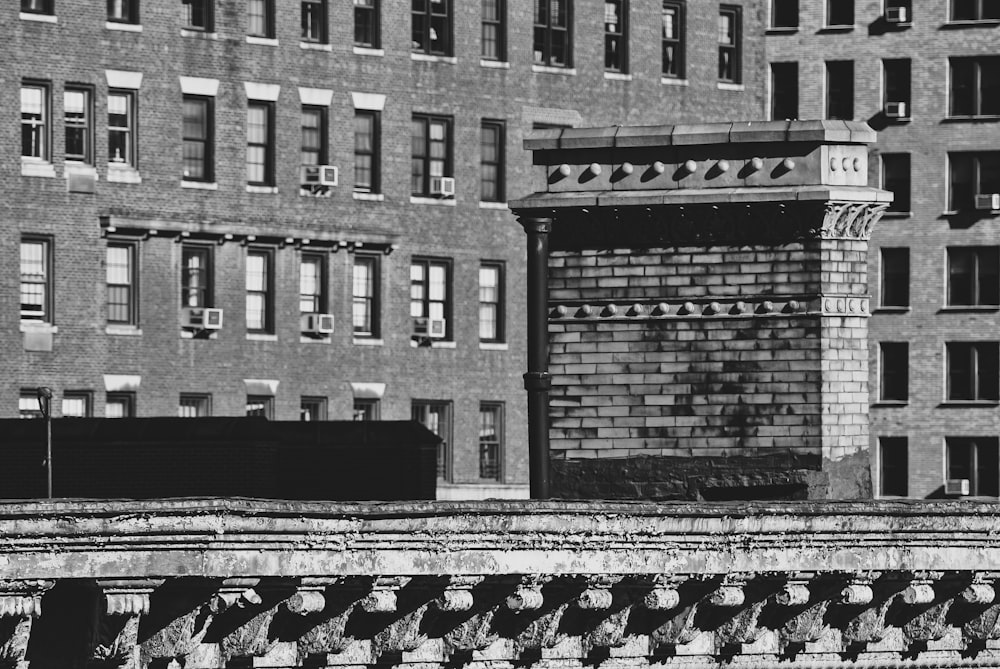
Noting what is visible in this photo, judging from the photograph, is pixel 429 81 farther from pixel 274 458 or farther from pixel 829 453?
pixel 829 453

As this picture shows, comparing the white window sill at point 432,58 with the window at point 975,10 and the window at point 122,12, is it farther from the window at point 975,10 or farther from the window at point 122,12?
the window at point 975,10

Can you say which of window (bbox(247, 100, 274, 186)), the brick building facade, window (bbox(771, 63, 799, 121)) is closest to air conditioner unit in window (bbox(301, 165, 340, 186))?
the brick building facade

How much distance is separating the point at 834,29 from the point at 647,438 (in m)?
46.7

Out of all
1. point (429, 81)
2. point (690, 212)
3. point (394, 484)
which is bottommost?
point (394, 484)

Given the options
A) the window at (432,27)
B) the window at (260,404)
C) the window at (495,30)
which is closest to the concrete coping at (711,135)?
the window at (260,404)

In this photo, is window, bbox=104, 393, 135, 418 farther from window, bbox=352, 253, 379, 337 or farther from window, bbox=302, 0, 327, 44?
window, bbox=302, 0, 327, 44

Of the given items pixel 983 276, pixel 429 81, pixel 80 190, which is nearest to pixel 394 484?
pixel 80 190

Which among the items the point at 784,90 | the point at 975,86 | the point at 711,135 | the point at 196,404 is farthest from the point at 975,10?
the point at 711,135

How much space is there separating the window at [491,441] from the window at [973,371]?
64.1ft

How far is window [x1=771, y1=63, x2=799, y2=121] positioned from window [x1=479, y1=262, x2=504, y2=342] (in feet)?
57.5

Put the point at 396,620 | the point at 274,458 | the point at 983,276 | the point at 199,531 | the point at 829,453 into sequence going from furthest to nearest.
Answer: the point at 983,276, the point at 274,458, the point at 829,453, the point at 396,620, the point at 199,531

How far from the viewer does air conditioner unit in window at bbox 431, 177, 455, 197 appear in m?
72.9

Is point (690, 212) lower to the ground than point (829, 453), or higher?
higher

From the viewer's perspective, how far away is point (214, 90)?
68688 mm
